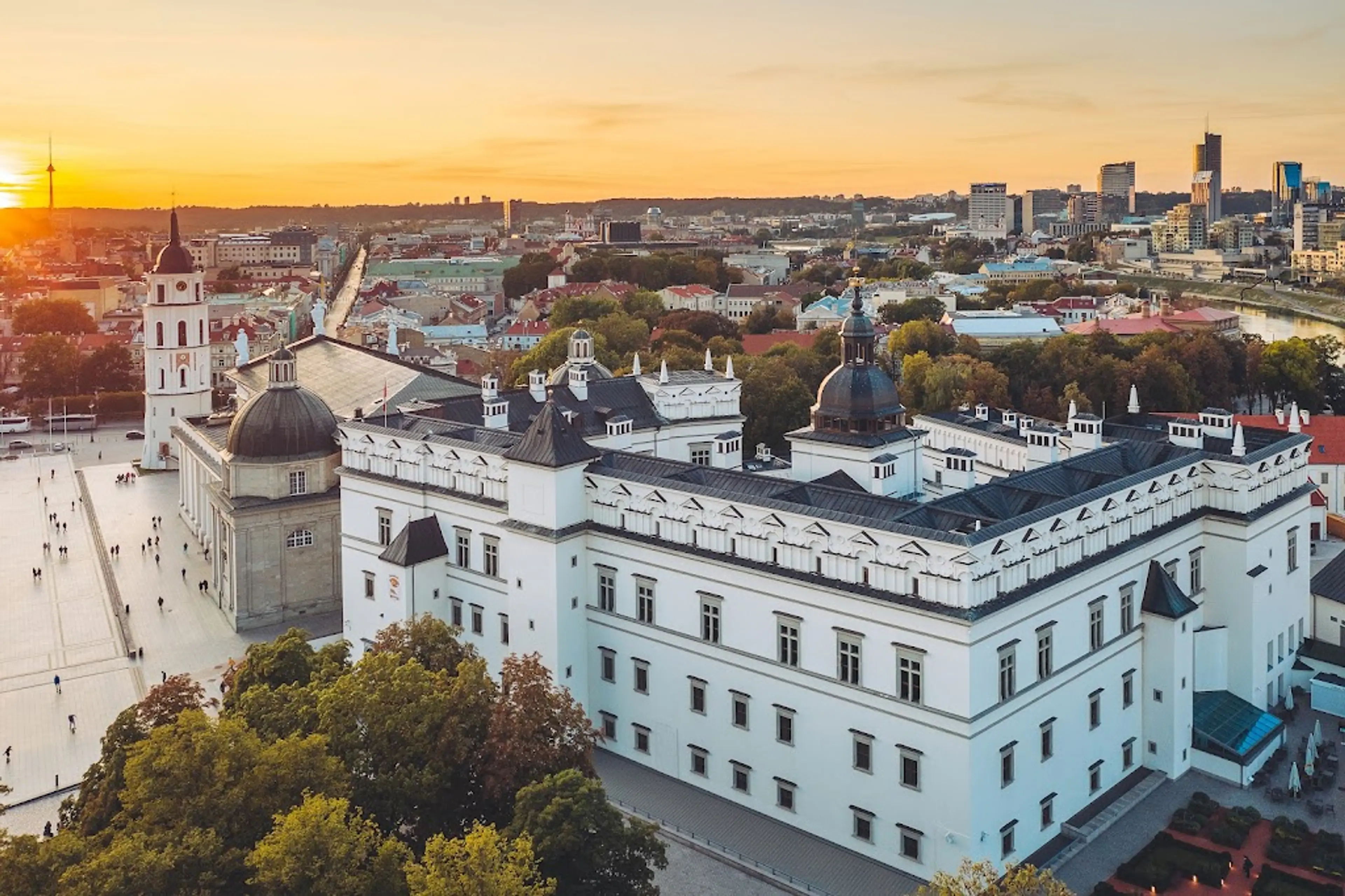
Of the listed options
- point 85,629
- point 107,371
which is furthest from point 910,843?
point 107,371

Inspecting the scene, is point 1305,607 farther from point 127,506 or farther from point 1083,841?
point 127,506

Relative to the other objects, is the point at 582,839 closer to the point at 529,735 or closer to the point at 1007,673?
the point at 529,735

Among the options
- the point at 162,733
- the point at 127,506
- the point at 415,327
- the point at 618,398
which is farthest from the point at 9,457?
the point at 162,733

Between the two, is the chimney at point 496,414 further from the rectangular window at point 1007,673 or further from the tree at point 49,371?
the tree at point 49,371

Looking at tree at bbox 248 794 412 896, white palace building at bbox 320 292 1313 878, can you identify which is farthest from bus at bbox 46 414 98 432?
tree at bbox 248 794 412 896

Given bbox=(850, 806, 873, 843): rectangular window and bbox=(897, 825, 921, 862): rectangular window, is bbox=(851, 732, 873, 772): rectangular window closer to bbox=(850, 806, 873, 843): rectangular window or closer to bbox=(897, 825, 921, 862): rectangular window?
bbox=(850, 806, 873, 843): rectangular window

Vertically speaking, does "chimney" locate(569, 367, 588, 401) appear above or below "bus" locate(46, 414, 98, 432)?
above
